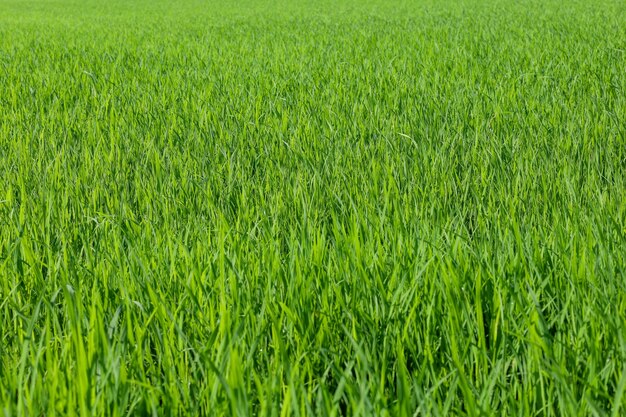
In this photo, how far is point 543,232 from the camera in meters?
1.91

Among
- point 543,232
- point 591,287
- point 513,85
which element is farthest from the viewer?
point 513,85

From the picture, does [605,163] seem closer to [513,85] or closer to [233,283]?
[513,85]

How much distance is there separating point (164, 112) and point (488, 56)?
2.95 m

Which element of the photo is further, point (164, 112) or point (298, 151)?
point (164, 112)

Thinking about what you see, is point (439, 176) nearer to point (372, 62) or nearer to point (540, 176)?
point (540, 176)

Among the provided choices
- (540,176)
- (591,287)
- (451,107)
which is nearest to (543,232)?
(591,287)

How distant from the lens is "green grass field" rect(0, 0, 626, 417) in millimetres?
1188

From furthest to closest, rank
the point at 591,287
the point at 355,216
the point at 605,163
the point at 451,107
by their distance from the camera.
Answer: the point at 451,107 < the point at 605,163 < the point at 355,216 < the point at 591,287

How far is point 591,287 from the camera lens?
1464 mm

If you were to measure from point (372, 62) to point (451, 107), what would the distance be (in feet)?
6.80

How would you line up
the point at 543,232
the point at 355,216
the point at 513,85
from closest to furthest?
the point at 543,232, the point at 355,216, the point at 513,85

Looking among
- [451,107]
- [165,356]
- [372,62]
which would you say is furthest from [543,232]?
[372,62]

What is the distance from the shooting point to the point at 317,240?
1801mm

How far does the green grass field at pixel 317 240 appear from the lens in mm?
1188
